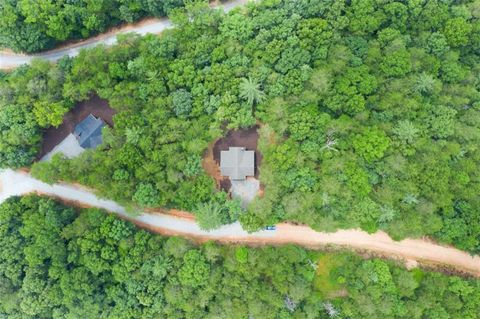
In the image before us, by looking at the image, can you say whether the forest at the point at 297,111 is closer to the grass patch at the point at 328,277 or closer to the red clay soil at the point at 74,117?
the red clay soil at the point at 74,117

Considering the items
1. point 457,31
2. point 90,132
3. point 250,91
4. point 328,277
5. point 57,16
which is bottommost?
point 328,277

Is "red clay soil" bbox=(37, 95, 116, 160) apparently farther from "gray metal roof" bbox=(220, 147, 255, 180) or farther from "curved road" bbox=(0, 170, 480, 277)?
"gray metal roof" bbox=(220, 147, 255, 180)

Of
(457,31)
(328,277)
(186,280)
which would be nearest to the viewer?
(186,280)

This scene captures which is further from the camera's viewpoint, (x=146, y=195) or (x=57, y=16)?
(x=57, y=16)

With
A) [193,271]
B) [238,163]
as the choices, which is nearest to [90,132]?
[238,163]

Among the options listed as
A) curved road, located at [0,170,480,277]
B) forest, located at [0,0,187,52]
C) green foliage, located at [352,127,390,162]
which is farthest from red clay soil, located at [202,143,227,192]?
forest, located at [0,0,187,52]

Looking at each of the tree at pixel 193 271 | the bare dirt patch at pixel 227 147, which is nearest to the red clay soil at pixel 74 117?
the bare dirt patch at pixel 227 147

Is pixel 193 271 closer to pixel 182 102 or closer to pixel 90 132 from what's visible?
pixel 182 102
